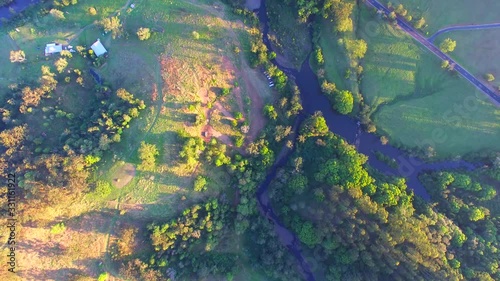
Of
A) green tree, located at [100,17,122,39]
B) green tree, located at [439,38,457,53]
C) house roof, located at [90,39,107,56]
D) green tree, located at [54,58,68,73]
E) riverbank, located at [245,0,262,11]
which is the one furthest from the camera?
riverbank, located at [245,0,262,11]

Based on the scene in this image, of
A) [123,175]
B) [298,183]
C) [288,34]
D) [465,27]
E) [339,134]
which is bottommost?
[123,175]

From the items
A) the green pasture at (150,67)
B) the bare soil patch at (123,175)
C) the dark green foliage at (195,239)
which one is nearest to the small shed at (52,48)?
the green pasture at (150,67)

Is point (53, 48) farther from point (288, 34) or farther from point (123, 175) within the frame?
point (288, 34)

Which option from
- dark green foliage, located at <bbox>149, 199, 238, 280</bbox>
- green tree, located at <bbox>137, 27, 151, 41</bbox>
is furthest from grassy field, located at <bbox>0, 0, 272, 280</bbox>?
dark green foliage, located at <bbox>149, 199, 238, 280</bbox>

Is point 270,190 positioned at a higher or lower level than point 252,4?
lower

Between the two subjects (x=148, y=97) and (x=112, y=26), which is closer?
(x=148, y=97)

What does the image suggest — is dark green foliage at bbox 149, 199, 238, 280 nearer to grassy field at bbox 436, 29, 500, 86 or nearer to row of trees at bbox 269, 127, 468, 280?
row of trees at bbox 269, 127, 468, 280

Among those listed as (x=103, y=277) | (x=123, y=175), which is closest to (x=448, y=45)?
(x=123, y=175)
